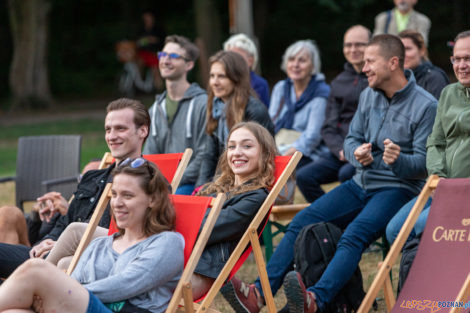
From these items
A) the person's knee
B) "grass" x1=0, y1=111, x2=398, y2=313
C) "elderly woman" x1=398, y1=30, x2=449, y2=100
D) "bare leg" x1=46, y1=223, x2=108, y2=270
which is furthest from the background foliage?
"bare leg" x1=46, y1=223, x2=108, y2=270

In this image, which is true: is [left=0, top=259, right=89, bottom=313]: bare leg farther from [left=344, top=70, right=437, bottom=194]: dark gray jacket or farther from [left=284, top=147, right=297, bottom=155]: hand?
[left=284, top=147, right=297, bottom=155]: hand

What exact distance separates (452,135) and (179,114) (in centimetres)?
271

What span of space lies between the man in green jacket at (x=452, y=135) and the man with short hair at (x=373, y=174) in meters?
0.21

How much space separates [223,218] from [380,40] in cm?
174

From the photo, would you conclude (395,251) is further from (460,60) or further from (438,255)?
(460,60)

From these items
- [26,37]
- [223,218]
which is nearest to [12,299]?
[223,218]

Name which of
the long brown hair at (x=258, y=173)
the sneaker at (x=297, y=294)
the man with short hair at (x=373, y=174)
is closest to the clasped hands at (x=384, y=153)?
the man with short hair at (x=373, y=174)

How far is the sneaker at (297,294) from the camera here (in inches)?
180

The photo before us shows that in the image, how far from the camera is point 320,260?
5180mm

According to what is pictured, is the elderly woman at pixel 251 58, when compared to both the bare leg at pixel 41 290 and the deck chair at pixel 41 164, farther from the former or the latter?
the bare leg at pixel 41 290

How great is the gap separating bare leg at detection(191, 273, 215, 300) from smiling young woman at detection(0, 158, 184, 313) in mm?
306

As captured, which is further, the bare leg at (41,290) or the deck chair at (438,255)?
the deck chair at (438,255)

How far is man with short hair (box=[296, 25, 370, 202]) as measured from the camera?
267 inches

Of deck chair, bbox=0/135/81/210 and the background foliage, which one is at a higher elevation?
the background foliage
